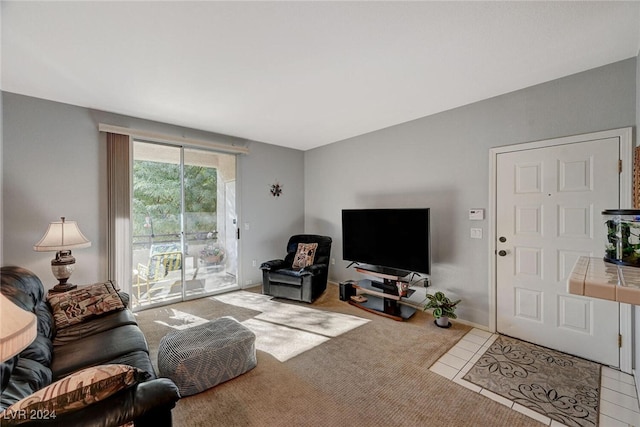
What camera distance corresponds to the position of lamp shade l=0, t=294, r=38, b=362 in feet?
2.39

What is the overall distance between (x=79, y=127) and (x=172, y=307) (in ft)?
8.51

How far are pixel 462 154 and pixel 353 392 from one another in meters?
2.83

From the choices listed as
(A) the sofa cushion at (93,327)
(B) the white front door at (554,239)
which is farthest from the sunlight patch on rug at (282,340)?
(B) the white front door at (554,239)

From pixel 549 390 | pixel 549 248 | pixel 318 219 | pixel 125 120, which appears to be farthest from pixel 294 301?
pixel 125 120

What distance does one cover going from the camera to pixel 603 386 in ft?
6.70

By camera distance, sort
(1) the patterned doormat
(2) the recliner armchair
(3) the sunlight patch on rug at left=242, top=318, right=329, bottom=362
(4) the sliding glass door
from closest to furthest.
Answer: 1. (1) the patterned doormat
2. (3) the sunlight patch on rug at left=242, top=318, right=329, bottom=362
3. (4) the sliding glass door
4. (2) the recliner armchair

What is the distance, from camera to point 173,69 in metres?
2.32

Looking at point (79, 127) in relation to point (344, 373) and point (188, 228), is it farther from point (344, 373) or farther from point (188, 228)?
point (344, 373)

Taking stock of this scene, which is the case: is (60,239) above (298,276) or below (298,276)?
above

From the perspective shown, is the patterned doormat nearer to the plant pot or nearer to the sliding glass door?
the plant pot

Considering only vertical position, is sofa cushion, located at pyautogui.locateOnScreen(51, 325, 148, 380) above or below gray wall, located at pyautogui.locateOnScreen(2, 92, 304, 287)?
below

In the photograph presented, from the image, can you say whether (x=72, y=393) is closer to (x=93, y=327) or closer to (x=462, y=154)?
(x=93, y=327)

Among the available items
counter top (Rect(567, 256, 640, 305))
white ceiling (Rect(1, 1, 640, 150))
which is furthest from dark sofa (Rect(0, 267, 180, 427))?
white ceiling (Rect(1, 1, 640, 150))

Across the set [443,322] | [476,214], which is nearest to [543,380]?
[443,322]
